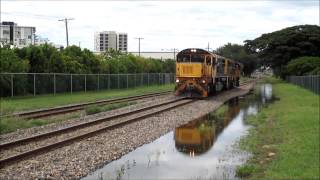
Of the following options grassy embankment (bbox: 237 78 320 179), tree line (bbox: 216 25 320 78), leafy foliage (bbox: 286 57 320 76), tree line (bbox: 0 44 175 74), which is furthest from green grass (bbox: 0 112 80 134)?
tree line (bbox: 216 25 320 78)

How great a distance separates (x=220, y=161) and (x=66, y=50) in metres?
36.6

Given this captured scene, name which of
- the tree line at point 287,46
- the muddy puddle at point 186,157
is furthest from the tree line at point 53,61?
the tree line at point 287,46

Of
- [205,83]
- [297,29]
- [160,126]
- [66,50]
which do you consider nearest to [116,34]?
[297,29]

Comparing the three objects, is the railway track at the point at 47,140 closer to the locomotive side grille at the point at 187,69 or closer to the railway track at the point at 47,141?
the railway track at the point at 47,141

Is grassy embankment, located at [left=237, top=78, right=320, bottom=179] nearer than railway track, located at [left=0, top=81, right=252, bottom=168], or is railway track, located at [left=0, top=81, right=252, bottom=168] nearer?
grassy embankment, located at [left=237, top=78, right=320, bottom=179]

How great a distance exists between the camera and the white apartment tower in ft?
562

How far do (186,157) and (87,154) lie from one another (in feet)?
8.15

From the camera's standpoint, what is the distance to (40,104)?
30156 millimetres

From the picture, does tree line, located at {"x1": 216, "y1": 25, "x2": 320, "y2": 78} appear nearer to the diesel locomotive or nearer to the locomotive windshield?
the diesel locomotive

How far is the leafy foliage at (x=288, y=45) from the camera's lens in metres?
85.2

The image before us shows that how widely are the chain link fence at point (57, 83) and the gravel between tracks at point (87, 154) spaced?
16.3m

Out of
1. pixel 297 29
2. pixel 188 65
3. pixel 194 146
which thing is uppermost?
pixel 297 29

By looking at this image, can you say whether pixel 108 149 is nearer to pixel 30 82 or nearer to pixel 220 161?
pixel 220 161

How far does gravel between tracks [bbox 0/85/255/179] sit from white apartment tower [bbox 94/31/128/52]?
495ft
